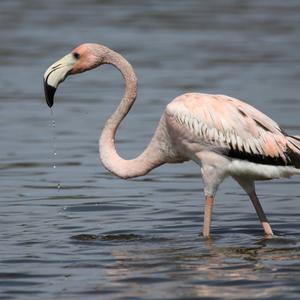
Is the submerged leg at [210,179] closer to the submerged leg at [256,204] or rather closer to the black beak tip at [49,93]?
the submerged leg at [256,204]

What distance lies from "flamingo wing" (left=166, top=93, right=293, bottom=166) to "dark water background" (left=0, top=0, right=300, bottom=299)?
79 cm

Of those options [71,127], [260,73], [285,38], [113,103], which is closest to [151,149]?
[71,127]

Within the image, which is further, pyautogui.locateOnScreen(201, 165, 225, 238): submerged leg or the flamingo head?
the flamingo head

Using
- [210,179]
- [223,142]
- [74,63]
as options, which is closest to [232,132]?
[223,142]

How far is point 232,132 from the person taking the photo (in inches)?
411

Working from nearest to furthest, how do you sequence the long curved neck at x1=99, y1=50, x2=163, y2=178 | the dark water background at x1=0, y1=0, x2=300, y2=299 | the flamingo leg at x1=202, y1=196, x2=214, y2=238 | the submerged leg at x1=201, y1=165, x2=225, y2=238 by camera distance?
1. the dark water background at x1=0, y1=0, x2=300, y2=299
2. the submerged leg at x1=201, y1=165, x2=225, y2=238
3. the flamingo leg at x1=202, y1=196, x2=214, y2=238
4. the long curved neck at x1=99, y1=50, x2=163, y2=178

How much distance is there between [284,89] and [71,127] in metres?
3.99

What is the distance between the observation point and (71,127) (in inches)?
644

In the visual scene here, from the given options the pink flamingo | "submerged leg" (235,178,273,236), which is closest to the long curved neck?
the pink flamingo

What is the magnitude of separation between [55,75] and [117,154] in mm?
874

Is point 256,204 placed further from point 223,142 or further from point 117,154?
point 117,154

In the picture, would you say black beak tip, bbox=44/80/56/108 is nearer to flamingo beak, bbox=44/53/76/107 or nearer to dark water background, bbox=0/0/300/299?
flamingo beak, bbox=44/53/76/107

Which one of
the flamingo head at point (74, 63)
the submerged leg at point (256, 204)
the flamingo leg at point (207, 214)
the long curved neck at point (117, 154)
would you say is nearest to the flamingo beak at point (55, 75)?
the flamingo head at point (74, 63)

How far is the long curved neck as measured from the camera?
10742 millimetres
